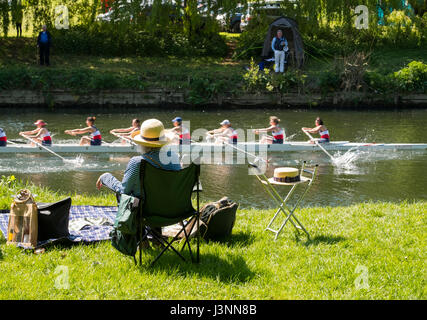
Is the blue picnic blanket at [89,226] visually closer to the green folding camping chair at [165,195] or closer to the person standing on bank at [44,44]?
the green folding camping chair at [165,195]

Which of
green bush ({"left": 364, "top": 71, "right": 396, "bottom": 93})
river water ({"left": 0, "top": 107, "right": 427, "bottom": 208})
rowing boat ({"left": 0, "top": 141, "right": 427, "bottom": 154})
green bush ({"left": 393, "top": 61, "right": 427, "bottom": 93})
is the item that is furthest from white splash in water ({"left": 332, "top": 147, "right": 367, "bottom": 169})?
green bush ({"left": 393, "top": 61, "right": 427, "bottom": 93})

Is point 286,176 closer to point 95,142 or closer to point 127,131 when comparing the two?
point 95,142

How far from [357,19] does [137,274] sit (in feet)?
86.5

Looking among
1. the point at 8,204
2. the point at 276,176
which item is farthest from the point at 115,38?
the point at 276,176

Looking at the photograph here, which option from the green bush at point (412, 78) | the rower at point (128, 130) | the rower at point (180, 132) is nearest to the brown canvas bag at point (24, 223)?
the rower at point (128, 130)

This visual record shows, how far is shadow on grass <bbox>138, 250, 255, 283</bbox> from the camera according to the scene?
543cm

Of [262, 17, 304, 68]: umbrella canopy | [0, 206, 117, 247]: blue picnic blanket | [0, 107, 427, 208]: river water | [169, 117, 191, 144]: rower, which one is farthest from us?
[262, 17, 304, 68]: umbrella canopy

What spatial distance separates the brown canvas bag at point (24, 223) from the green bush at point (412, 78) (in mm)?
21473

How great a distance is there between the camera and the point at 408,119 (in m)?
22.1

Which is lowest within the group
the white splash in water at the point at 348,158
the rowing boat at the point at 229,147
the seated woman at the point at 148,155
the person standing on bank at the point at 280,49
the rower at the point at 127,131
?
the white splash in water at the point at 348,158

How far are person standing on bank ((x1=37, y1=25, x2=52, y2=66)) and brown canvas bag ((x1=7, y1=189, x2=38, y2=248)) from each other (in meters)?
20.3

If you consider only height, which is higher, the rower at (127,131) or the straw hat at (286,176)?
the straw hat at (286,176)

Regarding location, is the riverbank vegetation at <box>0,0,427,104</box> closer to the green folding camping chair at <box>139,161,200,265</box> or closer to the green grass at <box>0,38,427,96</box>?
the green grass at <box>0,38,427,96</box>

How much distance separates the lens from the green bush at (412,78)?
81.2 ft
